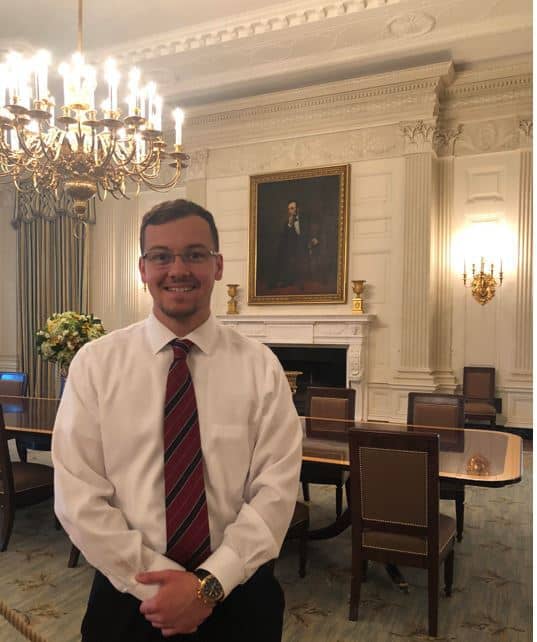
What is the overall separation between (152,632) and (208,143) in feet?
23.1

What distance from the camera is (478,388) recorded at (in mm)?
6074

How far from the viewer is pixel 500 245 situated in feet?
20.4

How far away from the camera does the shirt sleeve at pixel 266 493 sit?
1.14 m

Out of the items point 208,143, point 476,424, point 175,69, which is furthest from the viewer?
point 208,143

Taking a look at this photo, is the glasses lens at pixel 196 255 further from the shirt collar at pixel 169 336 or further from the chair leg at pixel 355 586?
the chair leg at pixel 355 586

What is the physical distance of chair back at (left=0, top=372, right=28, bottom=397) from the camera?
4.78 metres

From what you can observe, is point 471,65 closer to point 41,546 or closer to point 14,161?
point 14,161

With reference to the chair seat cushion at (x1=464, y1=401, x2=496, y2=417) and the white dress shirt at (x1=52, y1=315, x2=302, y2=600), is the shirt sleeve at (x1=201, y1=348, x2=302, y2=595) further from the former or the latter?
the chair seat cushion at (x1=464, y1=401, x2=496, y2=417)

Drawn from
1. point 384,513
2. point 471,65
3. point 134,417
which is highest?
point 471,65

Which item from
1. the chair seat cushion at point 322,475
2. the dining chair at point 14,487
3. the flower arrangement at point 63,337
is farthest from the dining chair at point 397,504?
the flower arrangement at point 63,337

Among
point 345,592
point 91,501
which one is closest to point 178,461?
point 91,501

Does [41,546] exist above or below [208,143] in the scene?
below

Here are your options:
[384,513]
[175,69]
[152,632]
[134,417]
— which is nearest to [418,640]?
[384,513]

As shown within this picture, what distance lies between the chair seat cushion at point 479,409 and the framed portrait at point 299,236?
188 cm
